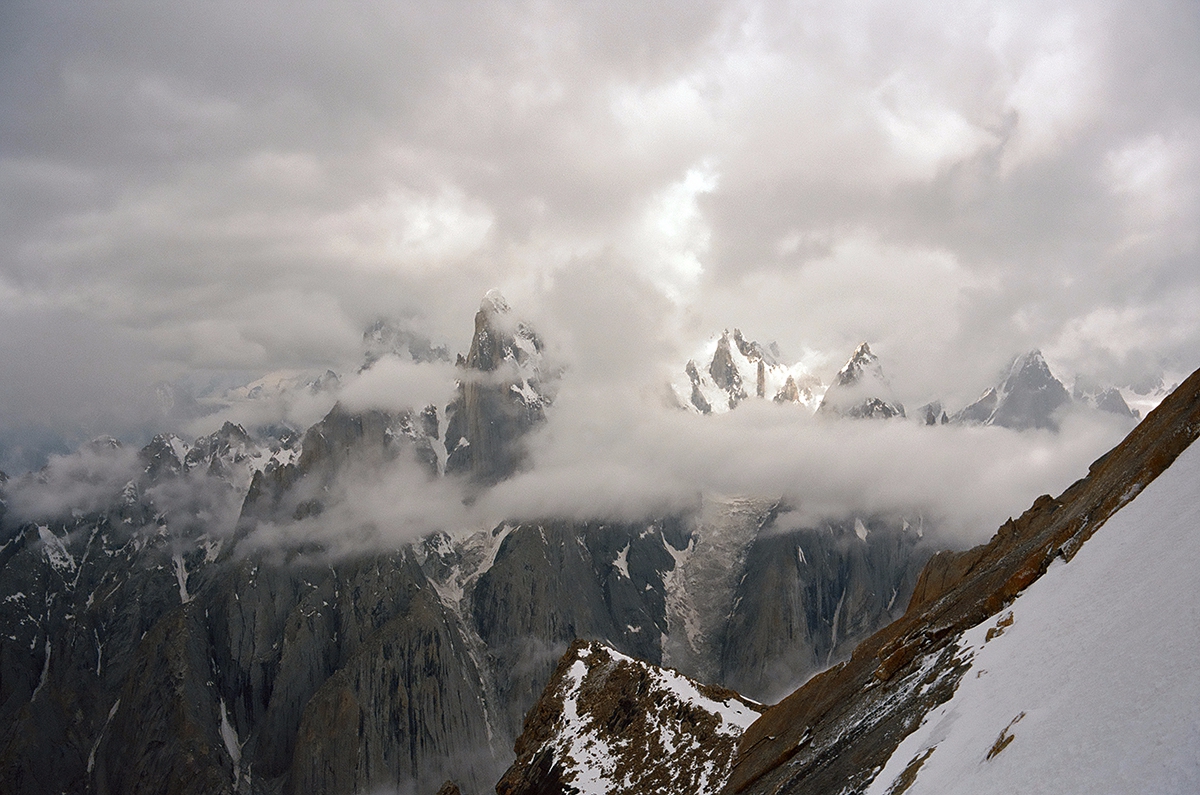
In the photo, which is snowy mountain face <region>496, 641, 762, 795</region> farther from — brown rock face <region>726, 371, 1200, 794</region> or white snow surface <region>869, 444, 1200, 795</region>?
white snow surface <region>869, 444, 1200, 795</region>

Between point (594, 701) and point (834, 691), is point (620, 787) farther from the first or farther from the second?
point (834, 691)

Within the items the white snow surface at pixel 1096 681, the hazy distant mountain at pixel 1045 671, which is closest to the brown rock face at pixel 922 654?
the hazy distant mountain at pixel 1045 671

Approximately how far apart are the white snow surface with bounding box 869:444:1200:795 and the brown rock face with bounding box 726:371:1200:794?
2.28 m

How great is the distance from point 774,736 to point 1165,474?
32.7 metres

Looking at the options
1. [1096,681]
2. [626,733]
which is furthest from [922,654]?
[626,733]

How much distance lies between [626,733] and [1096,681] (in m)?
60.7

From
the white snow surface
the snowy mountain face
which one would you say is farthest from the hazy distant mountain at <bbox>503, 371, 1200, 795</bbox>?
the snowy mountain face

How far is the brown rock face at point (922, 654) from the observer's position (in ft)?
110

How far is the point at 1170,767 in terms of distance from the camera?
45.2ft

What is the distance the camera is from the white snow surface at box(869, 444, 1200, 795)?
1516cm

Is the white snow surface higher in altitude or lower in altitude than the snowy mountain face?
lower

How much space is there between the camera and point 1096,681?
63.1ft

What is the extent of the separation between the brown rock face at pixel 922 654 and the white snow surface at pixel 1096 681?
2280 mm

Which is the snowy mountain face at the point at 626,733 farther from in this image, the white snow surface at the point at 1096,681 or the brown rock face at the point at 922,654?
the white snow surface at the point at 1096,681
